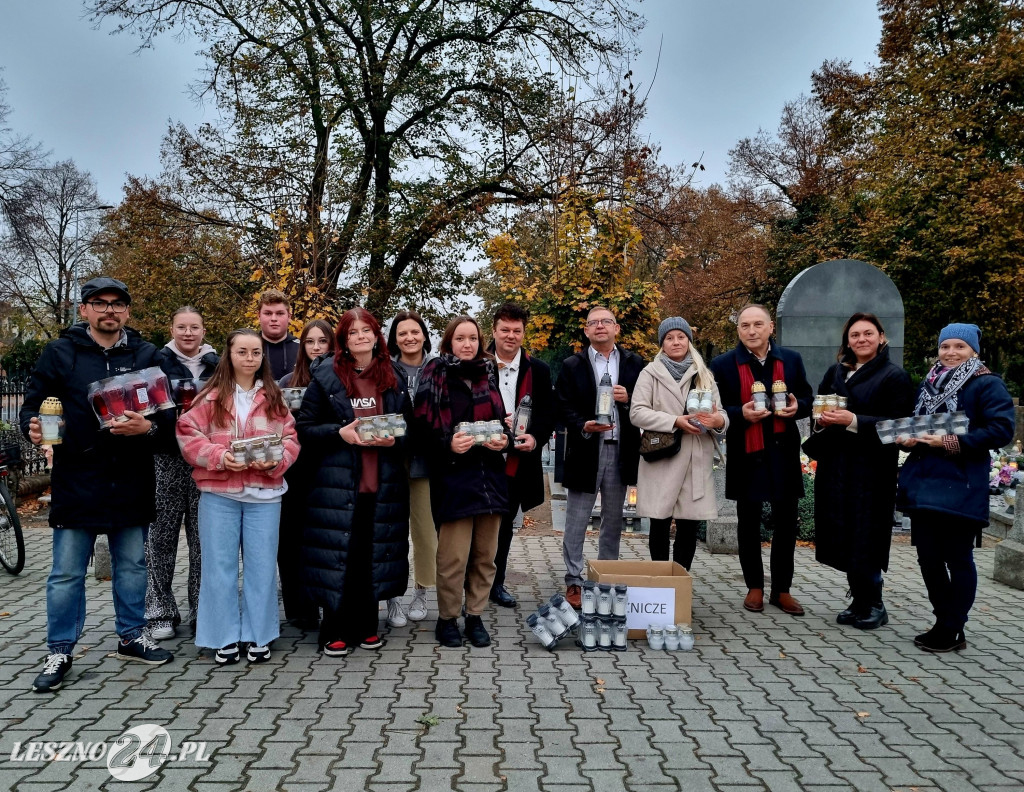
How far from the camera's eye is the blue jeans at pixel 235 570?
14.3ft

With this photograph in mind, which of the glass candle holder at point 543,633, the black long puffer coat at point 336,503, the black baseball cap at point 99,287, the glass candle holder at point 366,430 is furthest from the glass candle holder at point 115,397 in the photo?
the glass candle holder at point 543,633

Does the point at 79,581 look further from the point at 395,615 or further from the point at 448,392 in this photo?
the point at 448,392

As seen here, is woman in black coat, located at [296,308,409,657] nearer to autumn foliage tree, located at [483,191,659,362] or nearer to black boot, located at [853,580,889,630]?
black boot, located at [853,580,889,630]

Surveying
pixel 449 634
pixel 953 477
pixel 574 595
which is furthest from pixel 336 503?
pixel 953 477

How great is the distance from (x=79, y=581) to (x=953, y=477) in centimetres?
490

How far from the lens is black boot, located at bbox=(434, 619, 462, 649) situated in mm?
4824

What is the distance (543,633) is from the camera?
476 cm

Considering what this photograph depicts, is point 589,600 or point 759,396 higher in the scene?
point 759,396

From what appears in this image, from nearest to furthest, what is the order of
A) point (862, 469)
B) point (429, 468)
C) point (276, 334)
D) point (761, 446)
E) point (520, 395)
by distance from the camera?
point (429, 468) → point (862, 469) → point (761, 446) → point (520, 395) → point (276, 334)

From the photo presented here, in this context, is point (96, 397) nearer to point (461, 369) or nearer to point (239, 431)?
point (239, 431)

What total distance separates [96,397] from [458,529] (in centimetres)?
207

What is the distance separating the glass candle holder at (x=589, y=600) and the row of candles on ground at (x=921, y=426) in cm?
196

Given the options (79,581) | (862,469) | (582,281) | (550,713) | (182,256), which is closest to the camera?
(550,713)

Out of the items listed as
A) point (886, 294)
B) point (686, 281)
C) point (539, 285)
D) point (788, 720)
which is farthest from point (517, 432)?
point (686, 281)
